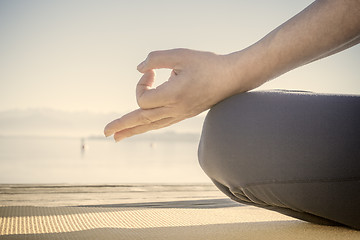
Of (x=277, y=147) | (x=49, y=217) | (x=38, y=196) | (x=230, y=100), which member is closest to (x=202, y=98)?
(x=230, y=100)

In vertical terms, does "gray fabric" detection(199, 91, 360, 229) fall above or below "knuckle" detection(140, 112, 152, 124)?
below

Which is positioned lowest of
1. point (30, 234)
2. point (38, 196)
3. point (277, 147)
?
point (38, 196)

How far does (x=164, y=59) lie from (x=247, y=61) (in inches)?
6.8

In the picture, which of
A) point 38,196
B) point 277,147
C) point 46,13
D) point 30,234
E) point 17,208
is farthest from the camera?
point 46,13

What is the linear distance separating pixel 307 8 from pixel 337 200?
1.30 feet

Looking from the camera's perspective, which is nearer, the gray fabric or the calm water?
the gray fabric

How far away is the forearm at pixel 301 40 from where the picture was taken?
718mm

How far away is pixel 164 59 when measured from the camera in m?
0.77

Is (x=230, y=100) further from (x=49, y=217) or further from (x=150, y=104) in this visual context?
(x=49, y=217)

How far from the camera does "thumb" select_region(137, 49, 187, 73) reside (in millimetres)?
757

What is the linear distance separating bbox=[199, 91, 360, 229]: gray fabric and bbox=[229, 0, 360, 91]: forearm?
0.18 ft

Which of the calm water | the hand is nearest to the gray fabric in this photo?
the hand

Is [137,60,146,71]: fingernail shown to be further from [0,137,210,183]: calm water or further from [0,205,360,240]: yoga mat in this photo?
[0,137,210,183]: calm water

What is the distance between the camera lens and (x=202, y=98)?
2.53 ft
